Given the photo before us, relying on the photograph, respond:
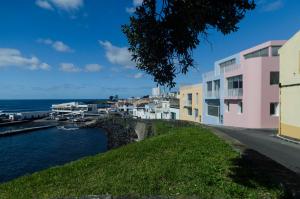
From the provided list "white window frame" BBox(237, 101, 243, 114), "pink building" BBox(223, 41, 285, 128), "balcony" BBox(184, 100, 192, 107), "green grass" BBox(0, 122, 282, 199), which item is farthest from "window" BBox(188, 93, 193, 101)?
"green grass" BBox(0, 122, 282, 199)

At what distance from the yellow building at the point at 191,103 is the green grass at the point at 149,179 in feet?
140

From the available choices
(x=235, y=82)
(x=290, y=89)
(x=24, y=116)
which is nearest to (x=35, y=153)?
(x=235, y=82)

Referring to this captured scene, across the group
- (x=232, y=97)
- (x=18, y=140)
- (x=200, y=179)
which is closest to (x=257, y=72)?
(x=232, y=97)

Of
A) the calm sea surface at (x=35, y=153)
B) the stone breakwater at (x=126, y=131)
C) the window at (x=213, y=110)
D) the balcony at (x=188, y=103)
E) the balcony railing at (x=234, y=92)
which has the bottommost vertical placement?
the calm sea surface at (x=35, y=153)

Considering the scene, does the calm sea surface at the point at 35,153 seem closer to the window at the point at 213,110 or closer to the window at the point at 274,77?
the window at the point at 213,110

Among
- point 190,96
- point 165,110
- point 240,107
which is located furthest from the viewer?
point 165,110

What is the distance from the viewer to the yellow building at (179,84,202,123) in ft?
183

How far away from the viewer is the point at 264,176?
923 cm

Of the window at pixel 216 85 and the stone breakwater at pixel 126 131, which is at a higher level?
the window at pixel 216 85

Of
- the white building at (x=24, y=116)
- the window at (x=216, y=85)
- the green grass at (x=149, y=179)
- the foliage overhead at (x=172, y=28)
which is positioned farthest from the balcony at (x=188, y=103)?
the white building at (x=24, y=116)

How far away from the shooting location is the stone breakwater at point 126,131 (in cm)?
4566

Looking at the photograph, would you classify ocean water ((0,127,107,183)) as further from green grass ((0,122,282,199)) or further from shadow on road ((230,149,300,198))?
shadow on road ((230,149,300,198))

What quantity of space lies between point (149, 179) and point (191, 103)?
169ft

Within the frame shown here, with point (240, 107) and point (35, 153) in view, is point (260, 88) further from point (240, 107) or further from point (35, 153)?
point (35, 153)
